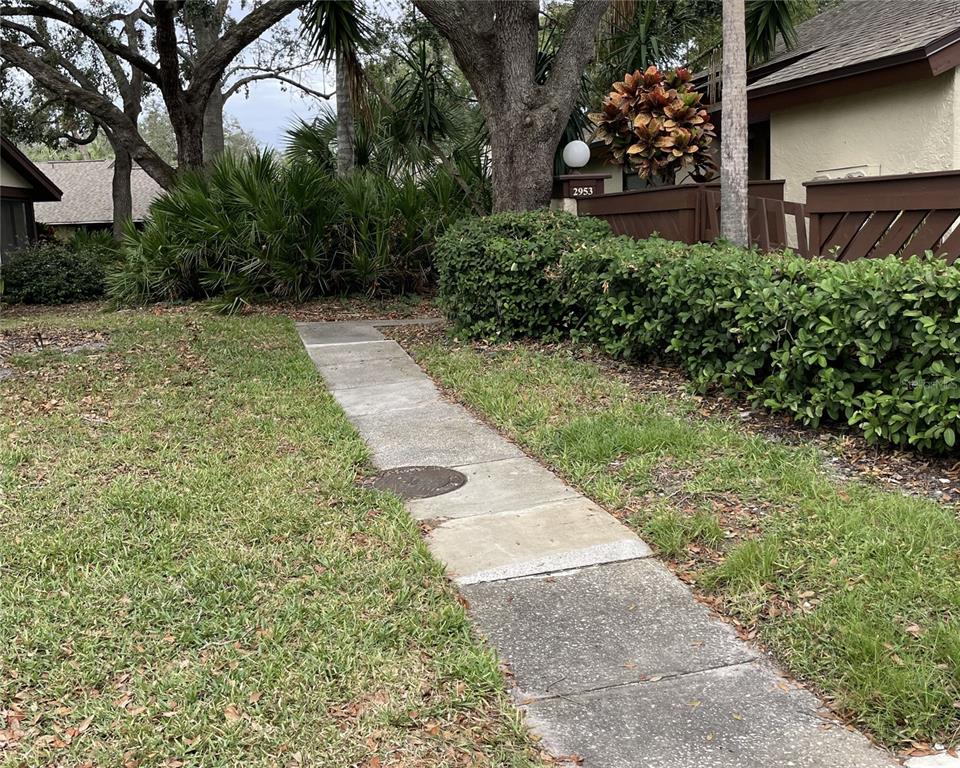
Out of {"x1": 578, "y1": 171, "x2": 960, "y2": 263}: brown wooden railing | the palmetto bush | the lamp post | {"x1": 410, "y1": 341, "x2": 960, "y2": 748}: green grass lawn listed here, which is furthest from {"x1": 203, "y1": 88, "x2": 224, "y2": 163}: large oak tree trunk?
{"x1": 410, "y1": 341, "x2": 960, "y2": 748}: green grass lawn

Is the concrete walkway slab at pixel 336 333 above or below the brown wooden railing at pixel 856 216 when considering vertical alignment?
below

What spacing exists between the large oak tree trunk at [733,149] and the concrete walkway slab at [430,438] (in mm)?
3338

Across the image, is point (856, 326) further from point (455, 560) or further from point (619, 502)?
point (455, 560)

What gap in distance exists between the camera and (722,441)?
5477 millimetres

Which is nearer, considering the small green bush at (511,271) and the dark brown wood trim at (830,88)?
the small green bush at (511,271)

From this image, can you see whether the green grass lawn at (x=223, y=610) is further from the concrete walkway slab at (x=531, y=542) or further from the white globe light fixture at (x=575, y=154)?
the white globe light fixture at (x=575, y=154)

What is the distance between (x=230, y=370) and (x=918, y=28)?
853cm

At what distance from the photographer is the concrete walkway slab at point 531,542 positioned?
414 centimetres

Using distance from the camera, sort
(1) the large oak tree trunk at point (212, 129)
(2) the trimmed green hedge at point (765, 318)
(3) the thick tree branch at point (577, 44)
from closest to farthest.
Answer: (2) the trimmed green hedge at point (765, 318) → (3) the thick tree branch at point (577, 44) → (1) the large oak tree trunk at point (212, 129)

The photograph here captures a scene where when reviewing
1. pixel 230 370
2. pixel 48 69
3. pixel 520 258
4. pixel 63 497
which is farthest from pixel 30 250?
pixel 63 497

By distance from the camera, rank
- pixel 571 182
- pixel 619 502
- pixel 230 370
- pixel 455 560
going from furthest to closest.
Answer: pixel 571 182 < pixel 230 370 < pixel 619 502 < pixel 455 560

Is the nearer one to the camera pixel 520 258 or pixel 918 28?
pixel 520 258

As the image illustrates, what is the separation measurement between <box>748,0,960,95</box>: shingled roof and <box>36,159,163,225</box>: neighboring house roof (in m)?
27.6

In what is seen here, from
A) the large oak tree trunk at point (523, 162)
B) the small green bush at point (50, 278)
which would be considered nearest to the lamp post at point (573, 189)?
the large oak tree trunk at point (523, 162)
